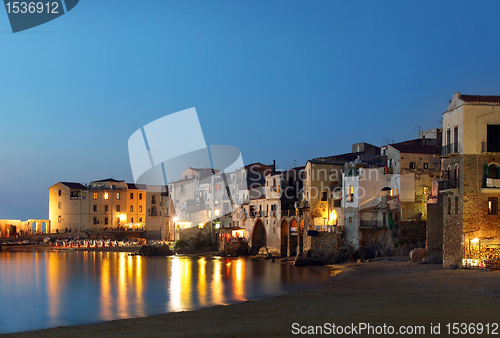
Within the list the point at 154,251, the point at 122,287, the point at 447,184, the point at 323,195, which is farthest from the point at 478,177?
the point at 154,251

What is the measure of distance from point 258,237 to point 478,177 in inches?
1539

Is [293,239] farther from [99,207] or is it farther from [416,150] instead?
[99,207]

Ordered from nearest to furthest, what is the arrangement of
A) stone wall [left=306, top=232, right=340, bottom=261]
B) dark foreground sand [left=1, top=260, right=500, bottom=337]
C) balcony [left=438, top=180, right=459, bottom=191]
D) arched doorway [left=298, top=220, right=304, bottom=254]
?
dark foreground sand [left=1, top=260, right=500, bottom=337] < balcony [left=438, top=180, right=459, bottom=191] < stone wall [left=306, top=232, right=340, bottom=261] < arched doorway [left=298, top=220, right=304, bottom=254]

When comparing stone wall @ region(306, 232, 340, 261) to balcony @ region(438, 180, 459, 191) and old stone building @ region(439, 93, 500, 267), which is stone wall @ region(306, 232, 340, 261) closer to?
balcony @ region(438, 180, 459, 191)

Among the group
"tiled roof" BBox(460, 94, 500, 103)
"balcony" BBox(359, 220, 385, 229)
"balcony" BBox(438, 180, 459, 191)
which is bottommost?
"balcony" BBox(359, 220, 385, 229)

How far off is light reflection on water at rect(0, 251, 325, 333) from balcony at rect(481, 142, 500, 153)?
14866mm

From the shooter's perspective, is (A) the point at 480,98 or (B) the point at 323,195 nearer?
(A) the point at 480,98

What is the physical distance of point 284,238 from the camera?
2319 inches

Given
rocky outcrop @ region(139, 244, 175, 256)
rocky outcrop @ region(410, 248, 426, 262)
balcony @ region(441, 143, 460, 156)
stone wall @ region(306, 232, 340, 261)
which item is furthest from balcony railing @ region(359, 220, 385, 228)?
rocky outcrop @ region(139, 244, 175, 256)

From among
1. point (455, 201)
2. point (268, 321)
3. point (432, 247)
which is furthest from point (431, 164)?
point (268, 321)

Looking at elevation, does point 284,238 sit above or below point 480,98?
below

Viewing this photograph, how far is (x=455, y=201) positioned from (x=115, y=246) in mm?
63278

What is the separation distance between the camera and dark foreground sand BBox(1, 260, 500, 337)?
1734 cm

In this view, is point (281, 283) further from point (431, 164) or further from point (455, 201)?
point (431, 164)
